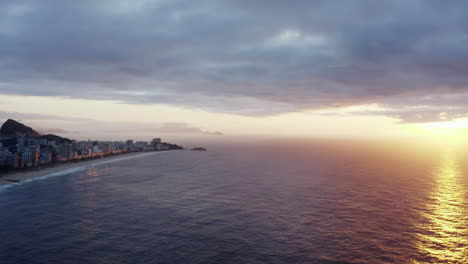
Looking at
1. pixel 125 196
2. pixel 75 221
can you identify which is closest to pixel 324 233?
pixel 75 221

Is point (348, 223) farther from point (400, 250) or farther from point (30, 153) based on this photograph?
point (30, 153)

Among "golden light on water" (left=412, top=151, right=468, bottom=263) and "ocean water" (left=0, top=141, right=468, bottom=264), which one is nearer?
"golden light on water" (left=412, top=151, right=468, bottom=263)

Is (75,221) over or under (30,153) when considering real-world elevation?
under

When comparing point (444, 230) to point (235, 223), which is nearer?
point (444, 230)

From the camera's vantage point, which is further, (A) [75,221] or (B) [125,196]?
(B) [125,196]

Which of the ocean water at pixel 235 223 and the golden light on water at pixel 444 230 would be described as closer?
the golden light on water at pixel 444 230
